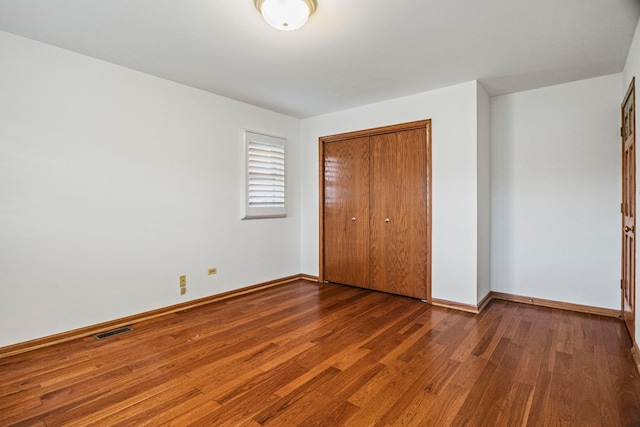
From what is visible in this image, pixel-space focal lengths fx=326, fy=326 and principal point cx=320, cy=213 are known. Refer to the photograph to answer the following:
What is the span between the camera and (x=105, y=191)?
2941 millimetres

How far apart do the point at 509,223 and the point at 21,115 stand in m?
4.76

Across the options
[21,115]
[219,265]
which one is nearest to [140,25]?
[21,115]

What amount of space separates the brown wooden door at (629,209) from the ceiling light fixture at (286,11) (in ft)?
8.39

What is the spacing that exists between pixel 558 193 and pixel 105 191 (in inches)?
178

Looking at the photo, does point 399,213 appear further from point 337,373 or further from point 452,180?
point 337,373

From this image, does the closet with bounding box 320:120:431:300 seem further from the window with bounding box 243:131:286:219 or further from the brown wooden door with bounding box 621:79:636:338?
the brown wooden door with bounding box 621:79:636:338

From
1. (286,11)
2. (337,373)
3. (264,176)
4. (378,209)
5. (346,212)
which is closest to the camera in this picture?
(286,11)

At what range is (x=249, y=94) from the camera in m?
3.79

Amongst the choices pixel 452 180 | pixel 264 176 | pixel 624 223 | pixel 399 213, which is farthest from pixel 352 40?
pixel 624 223

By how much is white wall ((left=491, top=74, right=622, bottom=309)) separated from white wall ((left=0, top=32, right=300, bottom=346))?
10.4 ft

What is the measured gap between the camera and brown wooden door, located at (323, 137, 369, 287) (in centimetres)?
432

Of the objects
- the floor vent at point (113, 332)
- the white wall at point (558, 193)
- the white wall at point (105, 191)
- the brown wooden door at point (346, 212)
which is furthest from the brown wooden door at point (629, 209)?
the floor vent at point (113, 332)

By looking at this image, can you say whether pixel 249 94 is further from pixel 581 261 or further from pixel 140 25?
pixel 581 261

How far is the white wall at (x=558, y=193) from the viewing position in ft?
10.6
